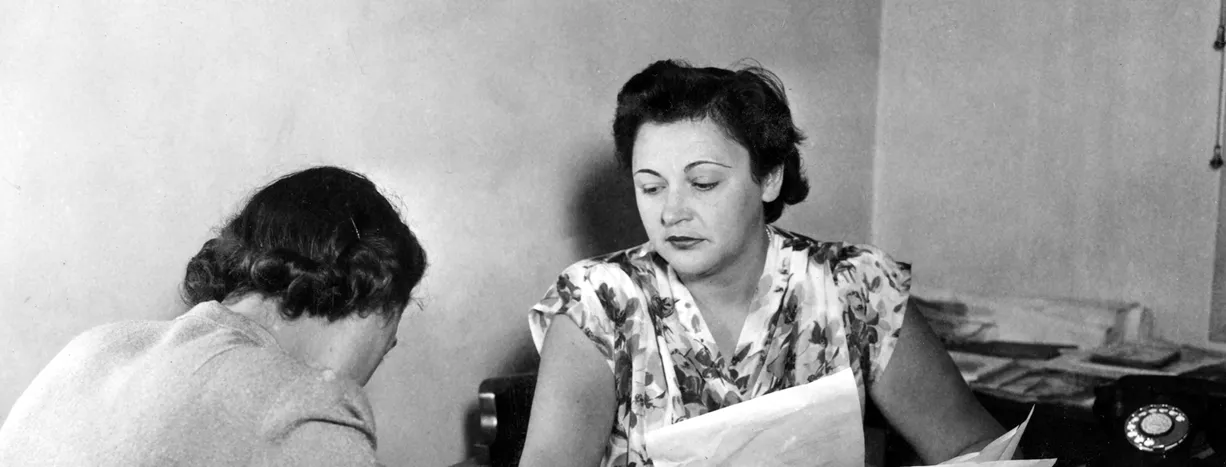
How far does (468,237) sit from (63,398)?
718 millimetres

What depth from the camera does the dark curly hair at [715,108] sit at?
4.41 ft

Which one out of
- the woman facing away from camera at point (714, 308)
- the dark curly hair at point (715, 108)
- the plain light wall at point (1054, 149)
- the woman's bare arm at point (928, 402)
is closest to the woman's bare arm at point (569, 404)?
the woman facing away from camera at point (714, 308)

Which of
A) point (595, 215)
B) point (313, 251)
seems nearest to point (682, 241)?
point (595, 215)

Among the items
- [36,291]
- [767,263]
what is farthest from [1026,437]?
[36,291]

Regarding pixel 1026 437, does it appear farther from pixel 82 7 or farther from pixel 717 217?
pixel 82 7

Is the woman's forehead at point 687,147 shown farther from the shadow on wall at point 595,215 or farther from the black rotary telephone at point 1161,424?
the black rotary telephone at point 1161,424

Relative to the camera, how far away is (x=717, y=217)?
1328 millimetres

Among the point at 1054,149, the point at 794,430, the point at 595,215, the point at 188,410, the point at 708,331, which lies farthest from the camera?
the point at 1054,149

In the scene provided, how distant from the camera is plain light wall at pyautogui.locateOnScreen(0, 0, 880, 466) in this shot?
99cm

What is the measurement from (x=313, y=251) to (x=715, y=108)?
2.08 feet

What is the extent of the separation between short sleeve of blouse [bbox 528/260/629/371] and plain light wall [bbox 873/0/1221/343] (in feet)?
3.12

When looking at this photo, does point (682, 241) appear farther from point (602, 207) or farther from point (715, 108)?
point (602, 207)

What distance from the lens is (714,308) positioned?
1395mm

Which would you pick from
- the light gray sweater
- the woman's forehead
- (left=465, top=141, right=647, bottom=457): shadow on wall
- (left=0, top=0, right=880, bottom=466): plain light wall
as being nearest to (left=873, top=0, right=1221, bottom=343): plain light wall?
(left=0, top=0, right=880, bottom=466): plain light wall
